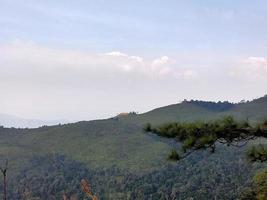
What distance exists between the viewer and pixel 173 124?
1446 cm

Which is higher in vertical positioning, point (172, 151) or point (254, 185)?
point (172, 151)

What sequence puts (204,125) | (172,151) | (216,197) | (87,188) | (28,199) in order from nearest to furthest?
(87,188) < (28,199) < (172,151) < (204,125) < (216,197)

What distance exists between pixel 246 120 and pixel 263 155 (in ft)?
3.71

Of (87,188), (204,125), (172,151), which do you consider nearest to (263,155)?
(204,125)

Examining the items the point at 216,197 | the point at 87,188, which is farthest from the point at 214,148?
the point at 216,197

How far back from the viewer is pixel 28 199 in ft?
32.9

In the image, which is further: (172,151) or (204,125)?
(204,125)

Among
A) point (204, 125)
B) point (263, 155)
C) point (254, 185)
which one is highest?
point (204, 125)

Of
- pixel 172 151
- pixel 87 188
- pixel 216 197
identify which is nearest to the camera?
pixel 87 188

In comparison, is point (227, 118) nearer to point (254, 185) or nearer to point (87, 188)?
point (254, 185)

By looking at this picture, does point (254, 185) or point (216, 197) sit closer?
point (254, 185)

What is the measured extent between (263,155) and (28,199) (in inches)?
274

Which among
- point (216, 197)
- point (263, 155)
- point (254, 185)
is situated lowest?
point (216, 197)

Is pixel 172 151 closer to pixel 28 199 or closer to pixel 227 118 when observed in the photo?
pixel 227 118
